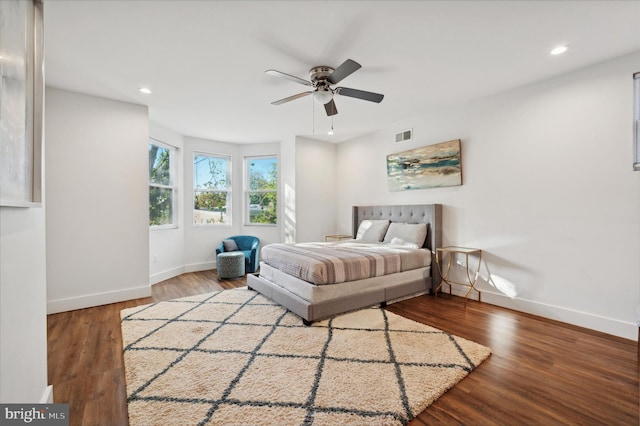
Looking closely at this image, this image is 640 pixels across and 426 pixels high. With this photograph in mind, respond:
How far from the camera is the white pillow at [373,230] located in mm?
4367

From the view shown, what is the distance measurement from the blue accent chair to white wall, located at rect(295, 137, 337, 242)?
34.3 inches

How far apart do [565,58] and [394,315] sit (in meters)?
3.06

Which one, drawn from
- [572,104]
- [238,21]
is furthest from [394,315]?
[238,21]

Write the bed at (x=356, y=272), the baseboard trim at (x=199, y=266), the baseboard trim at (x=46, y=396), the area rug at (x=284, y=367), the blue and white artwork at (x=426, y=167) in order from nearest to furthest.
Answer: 1. the baseboard trim at (x=46, y=396)
2. the area rug at (x=284, y=367)
3. the bed at (x=356, y=272)
4. the blue and white artwork at (x=426, y=167)
5. the baseboard trim at (x=199, y=266)

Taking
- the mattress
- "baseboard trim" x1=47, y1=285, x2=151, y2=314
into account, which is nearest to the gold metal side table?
the mattress

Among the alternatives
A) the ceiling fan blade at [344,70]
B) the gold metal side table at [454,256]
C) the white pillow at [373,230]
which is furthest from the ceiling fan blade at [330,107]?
the gold metal side table at [454,256]

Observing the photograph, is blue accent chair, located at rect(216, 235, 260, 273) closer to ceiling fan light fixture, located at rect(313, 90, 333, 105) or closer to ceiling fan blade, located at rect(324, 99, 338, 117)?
ceiling fan blade, located at rect(324, 99, 338, 117)

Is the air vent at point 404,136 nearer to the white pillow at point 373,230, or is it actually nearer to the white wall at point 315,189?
the white pillow at point 373,230

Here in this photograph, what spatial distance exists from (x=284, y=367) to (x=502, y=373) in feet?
5.13

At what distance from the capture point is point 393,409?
1.50 metres

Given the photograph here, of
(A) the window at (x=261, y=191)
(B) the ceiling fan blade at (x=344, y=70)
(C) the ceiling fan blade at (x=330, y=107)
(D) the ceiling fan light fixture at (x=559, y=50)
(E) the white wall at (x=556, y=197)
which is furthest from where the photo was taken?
(A) the window at (x=261, y=191)

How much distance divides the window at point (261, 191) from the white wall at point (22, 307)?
168 inches

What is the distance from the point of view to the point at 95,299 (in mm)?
3281

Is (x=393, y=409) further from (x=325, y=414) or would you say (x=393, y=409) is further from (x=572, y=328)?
(x=572, y=328)
